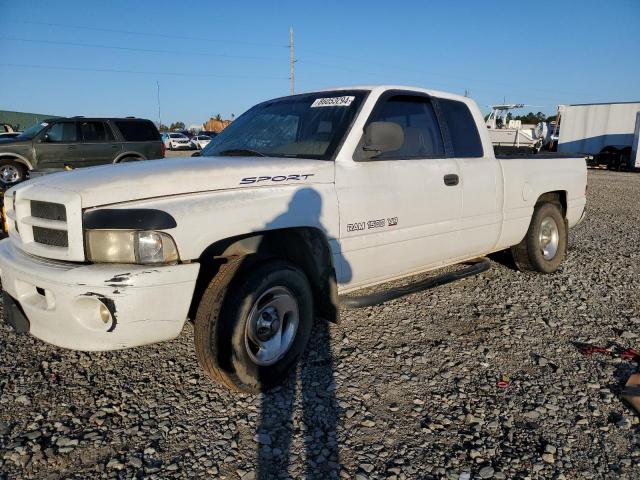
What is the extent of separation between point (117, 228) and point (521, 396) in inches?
98.8

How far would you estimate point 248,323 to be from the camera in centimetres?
288

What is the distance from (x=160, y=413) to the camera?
2.80 m

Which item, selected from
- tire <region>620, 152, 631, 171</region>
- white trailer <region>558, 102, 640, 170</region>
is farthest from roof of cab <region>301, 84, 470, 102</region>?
tire <region>620, 152, 631, 171</region>

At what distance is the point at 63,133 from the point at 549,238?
1219cm

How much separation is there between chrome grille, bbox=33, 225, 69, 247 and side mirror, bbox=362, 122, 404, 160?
1954 mm

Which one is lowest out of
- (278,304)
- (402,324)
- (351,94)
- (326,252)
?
(402,324)

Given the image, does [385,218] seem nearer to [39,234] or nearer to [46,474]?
[39,234]

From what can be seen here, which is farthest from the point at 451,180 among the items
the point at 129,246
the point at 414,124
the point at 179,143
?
the point at 179,143

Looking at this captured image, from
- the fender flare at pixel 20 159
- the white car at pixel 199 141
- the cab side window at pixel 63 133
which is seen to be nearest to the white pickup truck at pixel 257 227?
the cab side window at pixel 63 133

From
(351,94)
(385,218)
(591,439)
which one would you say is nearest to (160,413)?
(385,218)

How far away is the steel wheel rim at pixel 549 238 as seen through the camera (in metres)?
5.49

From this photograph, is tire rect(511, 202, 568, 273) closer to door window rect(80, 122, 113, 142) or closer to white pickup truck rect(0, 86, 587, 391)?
Result: white pickup truck rect(0, 86, 587, 391)

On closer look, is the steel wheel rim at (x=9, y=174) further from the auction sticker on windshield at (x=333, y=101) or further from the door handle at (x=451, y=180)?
the door handle at (x=451, y=180)

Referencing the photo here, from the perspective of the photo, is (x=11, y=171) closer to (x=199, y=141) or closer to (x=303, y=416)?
(x=303, y=416)
